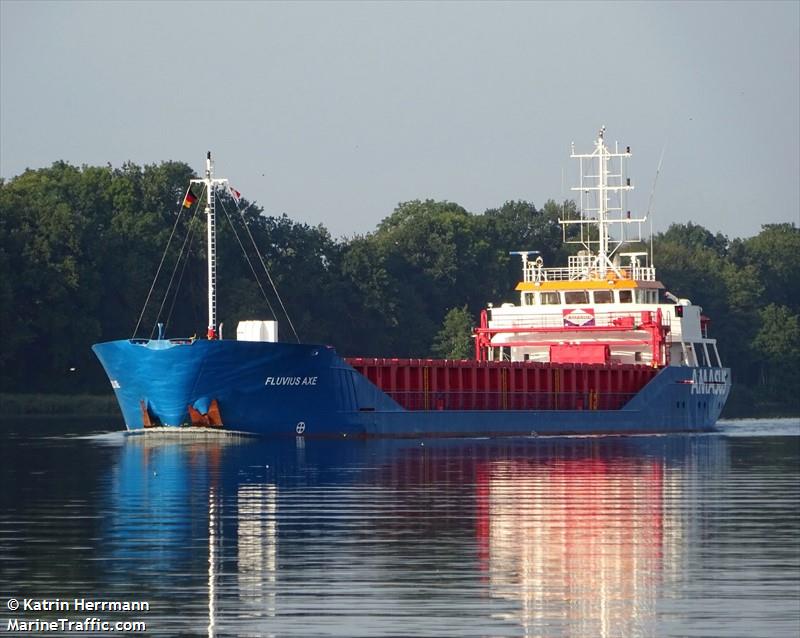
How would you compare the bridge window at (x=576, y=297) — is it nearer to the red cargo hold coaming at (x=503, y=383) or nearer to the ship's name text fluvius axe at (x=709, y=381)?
the red cargo hold coaming at (x=503, y=383)

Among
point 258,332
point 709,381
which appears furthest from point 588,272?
point 258,332

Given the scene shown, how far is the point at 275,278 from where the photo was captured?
106m

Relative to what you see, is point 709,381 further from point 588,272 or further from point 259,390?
point 259,390

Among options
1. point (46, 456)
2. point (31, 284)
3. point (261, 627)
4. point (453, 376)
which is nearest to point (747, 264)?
point (31, 284)

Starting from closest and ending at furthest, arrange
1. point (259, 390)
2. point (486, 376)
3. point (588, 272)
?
1. point (259, 390)
2. point (486, 376)
3. point (588, 272)

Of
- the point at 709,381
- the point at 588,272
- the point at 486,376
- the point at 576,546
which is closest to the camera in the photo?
the point at 576,546

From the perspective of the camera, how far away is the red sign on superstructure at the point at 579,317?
208 feet

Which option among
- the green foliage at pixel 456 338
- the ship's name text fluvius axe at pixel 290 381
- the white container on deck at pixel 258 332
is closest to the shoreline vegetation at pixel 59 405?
the green foliage at pixel 456 338

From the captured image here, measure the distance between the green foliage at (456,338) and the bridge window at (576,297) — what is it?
130ft

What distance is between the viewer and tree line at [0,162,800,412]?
90.1m

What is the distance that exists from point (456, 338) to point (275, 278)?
1200 centimetres

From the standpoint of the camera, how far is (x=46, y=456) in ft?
142

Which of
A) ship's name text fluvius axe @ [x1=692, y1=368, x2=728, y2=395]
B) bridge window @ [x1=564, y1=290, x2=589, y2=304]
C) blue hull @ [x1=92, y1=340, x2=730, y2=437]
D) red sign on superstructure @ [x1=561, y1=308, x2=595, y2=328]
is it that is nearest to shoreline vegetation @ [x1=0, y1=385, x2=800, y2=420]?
ship's name text fluvius axe @ [x1=692, y1=368, x2=728, y2=395]

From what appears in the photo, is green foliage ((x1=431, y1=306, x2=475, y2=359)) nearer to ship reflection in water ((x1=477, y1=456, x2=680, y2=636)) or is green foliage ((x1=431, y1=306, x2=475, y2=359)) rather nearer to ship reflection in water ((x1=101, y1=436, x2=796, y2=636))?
ship reflection in water ((x1=101, y1=436, x2=796, y2=636))
